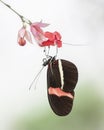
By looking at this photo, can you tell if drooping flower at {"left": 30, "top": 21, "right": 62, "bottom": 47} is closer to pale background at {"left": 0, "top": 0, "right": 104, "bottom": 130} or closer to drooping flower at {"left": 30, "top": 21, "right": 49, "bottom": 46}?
drooping flower at {"left": 30, "top": 21, "right": 49, "bottom": 46}

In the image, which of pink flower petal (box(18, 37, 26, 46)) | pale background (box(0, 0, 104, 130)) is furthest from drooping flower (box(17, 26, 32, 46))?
pale background (box(0, 0, 104, 130))

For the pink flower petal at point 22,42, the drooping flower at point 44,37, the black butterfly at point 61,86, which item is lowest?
the black butterfly at point 61,86

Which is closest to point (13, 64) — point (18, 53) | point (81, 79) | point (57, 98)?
point (18, 53)

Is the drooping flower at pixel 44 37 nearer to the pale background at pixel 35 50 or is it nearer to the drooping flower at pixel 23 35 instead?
the drooping flower at pixel 23 35

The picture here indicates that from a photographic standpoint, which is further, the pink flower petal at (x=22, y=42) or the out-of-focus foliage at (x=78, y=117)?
the out-of-focus foliage at (x=78, y=117)

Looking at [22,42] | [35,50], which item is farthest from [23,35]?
[35,50]

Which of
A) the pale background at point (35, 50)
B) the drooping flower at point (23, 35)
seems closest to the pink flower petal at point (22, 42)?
the drooping flower at point (23, 35)

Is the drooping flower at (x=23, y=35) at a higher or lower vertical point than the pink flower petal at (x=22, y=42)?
higher
